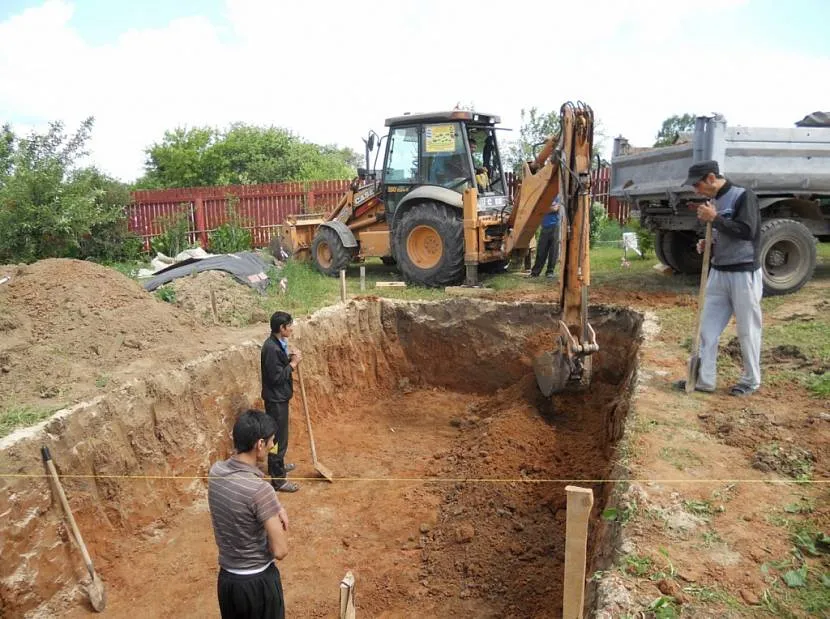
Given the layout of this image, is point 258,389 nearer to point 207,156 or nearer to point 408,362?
point 408,362

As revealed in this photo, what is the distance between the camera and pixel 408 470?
661cm

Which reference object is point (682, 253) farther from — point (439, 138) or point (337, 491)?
point (337, 491)

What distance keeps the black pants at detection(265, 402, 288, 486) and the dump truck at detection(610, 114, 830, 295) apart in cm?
544

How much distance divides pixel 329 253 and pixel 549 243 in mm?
4162

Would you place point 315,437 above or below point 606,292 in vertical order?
below

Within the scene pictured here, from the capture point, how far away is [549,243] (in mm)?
10180

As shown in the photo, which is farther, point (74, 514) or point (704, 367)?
point (704, 367)

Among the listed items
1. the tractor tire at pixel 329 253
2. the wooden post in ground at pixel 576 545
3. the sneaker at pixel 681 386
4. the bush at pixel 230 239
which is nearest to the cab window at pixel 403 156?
the tractor tire at pixel 329 253

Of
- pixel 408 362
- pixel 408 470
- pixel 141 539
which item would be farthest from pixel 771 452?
pixel 408 362

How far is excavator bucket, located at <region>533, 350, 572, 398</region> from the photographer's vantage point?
6.38 meters

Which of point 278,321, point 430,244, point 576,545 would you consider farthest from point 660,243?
point 576,545

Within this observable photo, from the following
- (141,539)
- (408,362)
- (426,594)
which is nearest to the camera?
(426,594)

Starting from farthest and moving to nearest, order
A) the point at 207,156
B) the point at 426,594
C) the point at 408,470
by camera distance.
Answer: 1. the point at 207,156
2. the point at 408,470
3. the point at 426,594

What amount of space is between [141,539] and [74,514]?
2.36 ft
